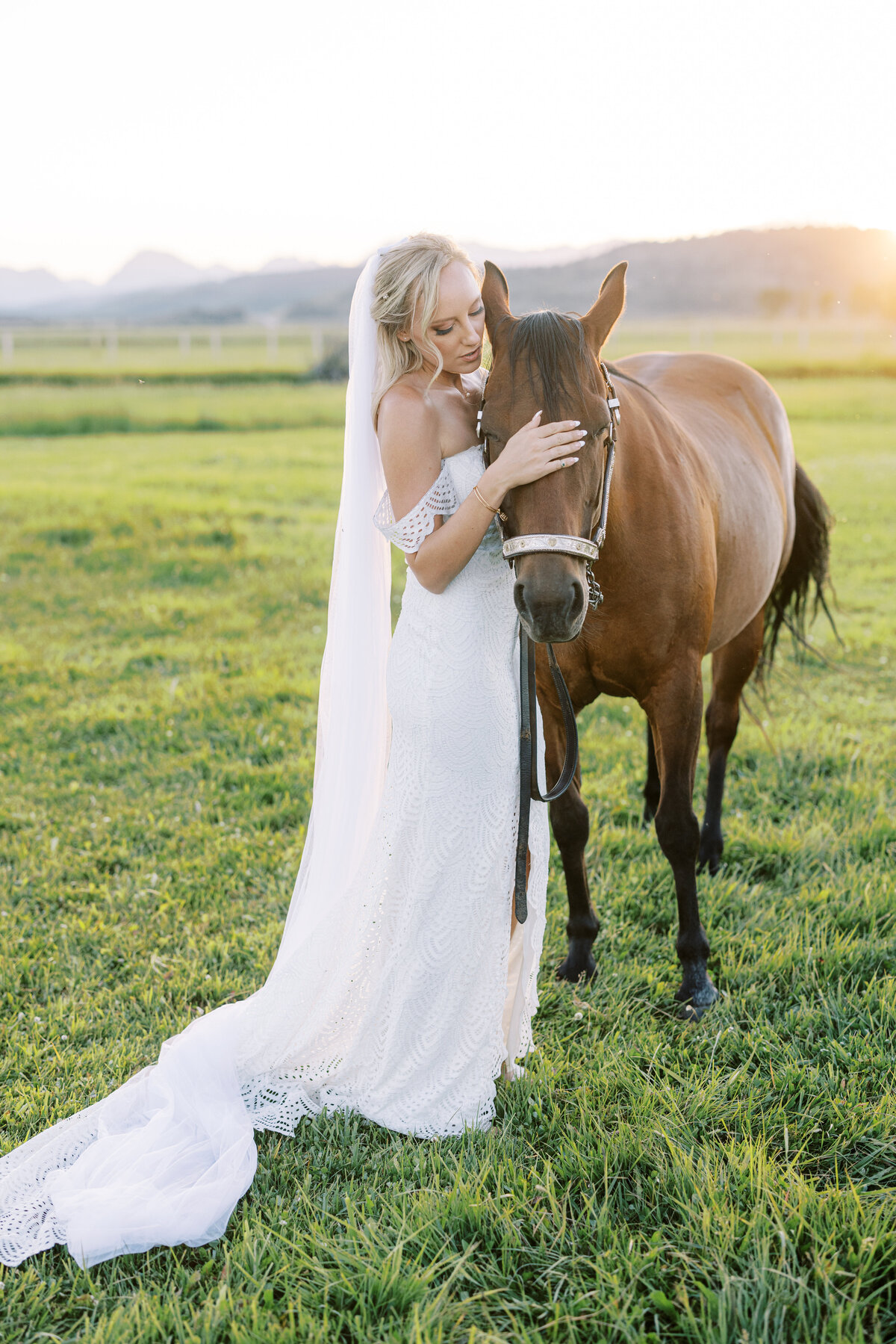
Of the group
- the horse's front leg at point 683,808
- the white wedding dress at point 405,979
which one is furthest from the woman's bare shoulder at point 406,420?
the horse's front leg at point 683,808

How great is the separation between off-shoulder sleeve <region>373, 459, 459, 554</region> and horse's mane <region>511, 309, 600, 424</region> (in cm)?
31

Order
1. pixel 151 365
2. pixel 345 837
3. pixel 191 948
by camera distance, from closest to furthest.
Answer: pixel 345 837 < pixel 191 948 < pixel 151 365

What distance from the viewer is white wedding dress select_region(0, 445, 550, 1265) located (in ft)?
7.97

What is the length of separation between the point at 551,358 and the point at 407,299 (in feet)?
1.39

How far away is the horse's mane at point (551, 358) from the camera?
7.27ft

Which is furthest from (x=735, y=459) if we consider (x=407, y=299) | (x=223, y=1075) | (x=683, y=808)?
(x=223, y=1075)

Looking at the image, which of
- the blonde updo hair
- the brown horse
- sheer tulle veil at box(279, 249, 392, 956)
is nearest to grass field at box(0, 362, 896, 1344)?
the brown horse

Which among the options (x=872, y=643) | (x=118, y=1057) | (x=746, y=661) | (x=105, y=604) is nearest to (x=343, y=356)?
(x=105, y=604)

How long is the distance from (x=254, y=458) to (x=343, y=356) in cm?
1248

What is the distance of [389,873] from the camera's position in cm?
271

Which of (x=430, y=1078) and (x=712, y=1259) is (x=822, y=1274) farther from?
(x=430, y=1078)

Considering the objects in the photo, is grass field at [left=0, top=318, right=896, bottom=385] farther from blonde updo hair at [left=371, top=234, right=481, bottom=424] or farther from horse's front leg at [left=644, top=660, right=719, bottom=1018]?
blonde updo hair at [left=371, top=234, right=481, bottom=424]

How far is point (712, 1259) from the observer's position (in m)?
2.00

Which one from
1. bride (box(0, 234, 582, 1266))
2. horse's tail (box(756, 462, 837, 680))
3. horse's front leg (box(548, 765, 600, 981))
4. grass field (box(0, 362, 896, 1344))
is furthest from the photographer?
horse's tail (box(756, 462, 837, 680))
